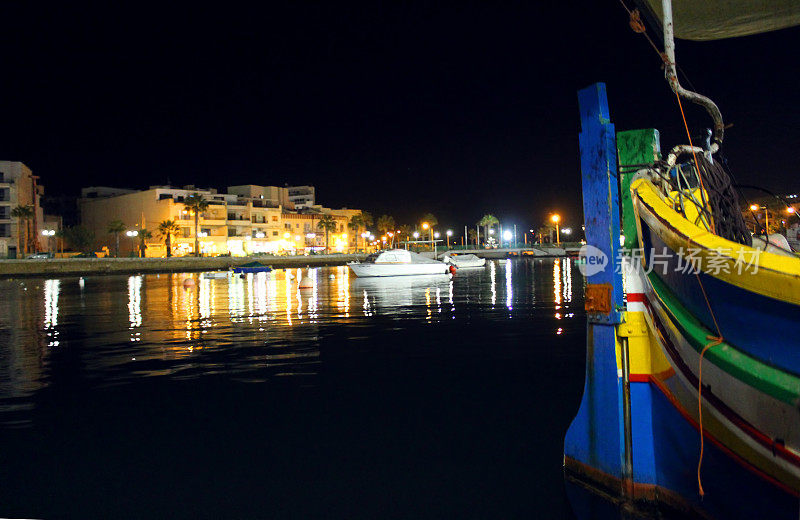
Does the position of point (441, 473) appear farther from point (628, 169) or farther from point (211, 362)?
point (211, 362)

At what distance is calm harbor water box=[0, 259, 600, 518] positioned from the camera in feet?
18.3

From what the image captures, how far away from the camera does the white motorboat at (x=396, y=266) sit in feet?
155

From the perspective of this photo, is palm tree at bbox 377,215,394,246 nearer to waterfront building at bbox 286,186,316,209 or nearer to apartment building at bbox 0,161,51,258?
waterfront building at bbox 286,186,316,209

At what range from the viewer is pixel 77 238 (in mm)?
86938

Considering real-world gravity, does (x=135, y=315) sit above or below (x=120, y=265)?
below

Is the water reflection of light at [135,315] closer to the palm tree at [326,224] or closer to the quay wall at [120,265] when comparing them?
the quay wall at [120,265]

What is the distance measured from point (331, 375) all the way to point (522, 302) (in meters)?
15.0

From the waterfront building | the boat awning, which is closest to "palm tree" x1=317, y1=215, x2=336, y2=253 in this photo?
the waterfront building

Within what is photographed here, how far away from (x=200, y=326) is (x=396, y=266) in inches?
1206

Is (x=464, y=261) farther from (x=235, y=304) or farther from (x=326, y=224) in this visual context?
(x=326, y=224)

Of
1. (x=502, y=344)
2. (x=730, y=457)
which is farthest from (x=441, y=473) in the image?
(x=502, y=344)

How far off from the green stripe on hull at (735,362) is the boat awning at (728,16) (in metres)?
3.50

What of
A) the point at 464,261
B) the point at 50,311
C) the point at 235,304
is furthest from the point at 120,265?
the point at 235,304

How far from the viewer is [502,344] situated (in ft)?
44.6
